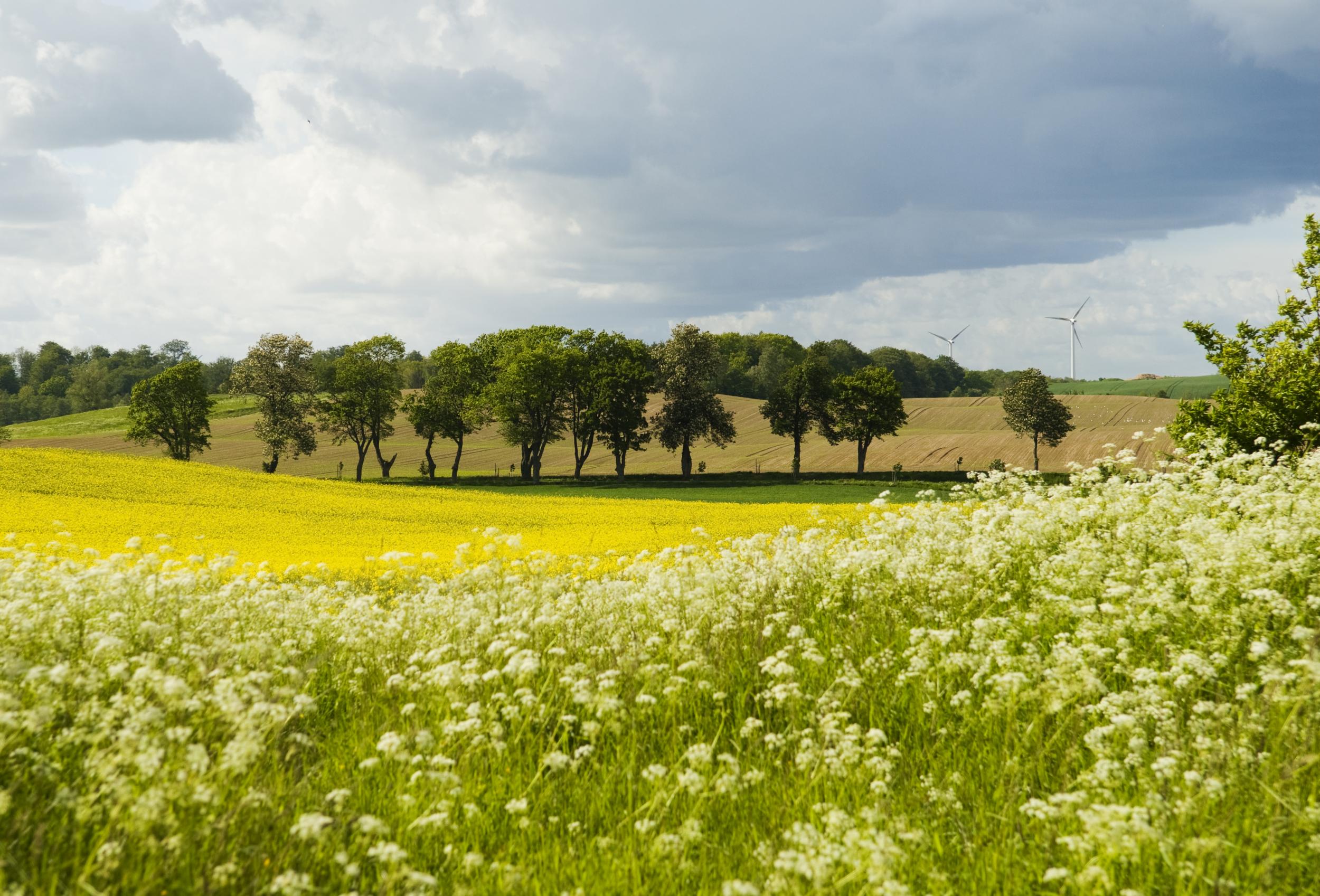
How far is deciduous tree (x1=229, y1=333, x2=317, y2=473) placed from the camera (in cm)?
7506

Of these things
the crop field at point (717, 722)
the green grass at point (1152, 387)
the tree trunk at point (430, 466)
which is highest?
the green grass at point (1152, 387)

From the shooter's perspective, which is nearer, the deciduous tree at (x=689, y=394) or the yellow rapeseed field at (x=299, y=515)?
the yellow rapeseed field at (x=299, y=515)

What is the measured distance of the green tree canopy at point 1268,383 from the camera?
67.9ft

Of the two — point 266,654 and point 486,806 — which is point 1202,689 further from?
point 266,654

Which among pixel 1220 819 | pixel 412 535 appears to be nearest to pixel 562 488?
pixel 412 535

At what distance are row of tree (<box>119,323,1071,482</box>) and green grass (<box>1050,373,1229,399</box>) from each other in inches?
3373

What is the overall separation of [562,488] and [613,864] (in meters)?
64.7

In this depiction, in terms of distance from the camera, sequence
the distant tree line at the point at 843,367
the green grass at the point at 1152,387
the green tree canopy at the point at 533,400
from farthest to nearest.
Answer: the green grass at the point at 1152,387
the distant tree line at the point at 843,367
the green tree canopy at the point at 533,400

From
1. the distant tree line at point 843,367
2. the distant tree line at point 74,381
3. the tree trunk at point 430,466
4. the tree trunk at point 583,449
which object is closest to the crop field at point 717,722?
the tree trunk at point 583,449

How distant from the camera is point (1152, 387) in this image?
164 m

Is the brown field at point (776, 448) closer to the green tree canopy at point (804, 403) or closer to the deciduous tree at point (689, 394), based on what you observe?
the green tree canopy at point (804, 403)

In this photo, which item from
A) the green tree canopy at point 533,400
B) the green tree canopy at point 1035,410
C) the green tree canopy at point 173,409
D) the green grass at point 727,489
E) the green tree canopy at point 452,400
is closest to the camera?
the green grass at point 727,489

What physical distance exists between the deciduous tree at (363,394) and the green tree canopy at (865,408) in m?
42.2

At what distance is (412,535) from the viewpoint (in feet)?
88.0
